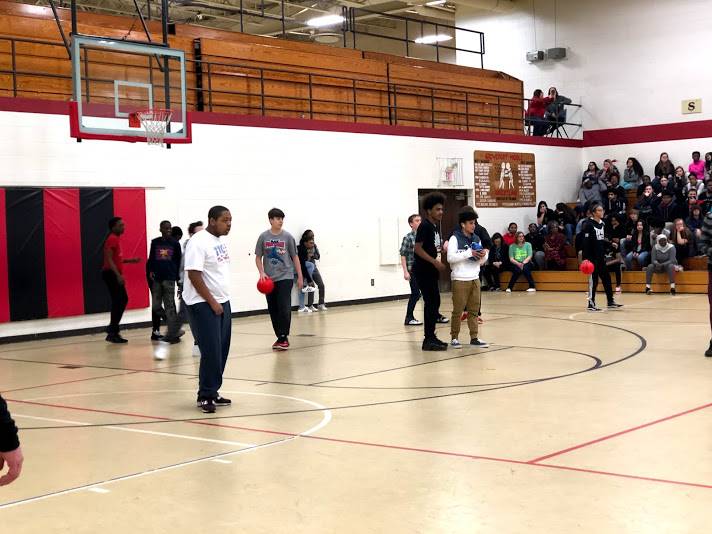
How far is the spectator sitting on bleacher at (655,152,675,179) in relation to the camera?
2595 cm

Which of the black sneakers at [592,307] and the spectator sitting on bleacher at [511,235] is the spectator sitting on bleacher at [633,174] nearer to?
the spectator sitting on bleacher at [511,235]

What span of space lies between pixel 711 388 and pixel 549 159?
19293mm

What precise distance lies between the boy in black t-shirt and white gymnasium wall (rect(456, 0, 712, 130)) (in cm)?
Answer: 1737

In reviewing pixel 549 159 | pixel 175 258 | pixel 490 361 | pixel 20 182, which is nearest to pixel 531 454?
pixel 490 361

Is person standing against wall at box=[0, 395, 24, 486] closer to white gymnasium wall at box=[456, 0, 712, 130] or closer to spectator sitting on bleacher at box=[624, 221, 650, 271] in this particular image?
spectator sitting on bleacher at box=[624, 221, 650, 271]

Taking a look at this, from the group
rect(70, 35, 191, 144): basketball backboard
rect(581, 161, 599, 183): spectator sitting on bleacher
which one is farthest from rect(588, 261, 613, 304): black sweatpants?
rect(581, 161, 599, 183): spectator sitting on bleacher

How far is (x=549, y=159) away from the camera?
27672mm

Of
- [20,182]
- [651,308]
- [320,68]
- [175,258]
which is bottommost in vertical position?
[651,308]

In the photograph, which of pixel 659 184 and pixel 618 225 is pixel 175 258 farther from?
pixel 659 184

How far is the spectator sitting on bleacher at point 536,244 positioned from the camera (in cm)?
2459

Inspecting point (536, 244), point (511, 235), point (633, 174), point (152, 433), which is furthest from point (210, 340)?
point (633, 174)

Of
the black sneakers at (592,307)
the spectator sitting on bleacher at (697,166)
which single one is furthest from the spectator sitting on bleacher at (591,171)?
the black sneakers at (592,307)

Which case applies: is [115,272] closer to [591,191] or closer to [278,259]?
[278,259]

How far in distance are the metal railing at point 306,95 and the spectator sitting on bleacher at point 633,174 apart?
10.7ft
